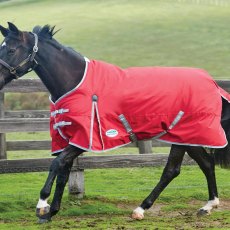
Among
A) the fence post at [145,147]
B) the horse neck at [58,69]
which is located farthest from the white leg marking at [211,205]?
the fence post at [145,147]

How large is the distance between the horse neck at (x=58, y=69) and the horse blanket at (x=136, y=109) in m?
0.11

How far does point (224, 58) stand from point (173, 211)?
130 ft

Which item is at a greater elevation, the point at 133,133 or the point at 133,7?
the point at 133,133

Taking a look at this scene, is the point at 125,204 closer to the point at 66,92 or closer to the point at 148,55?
the point at 66,92

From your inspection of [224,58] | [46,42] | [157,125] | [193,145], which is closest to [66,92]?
[46,42]

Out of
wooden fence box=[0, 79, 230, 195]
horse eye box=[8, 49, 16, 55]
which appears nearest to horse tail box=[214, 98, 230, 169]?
wooden fence box=[0, 79, 230, 195]

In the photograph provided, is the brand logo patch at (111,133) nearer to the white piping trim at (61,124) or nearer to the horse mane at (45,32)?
the white piping trim at (61,124)

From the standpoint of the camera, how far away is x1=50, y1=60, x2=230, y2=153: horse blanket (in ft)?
24.2

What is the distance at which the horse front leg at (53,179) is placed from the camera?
7395 millimetres

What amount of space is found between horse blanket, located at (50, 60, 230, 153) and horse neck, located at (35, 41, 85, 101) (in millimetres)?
106

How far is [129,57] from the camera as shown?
47.9m

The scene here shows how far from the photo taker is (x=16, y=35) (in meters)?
7.50

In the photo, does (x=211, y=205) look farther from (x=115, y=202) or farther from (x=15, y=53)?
(x=15, y=53)

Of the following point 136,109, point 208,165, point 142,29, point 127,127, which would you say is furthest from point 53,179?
point 142,29
